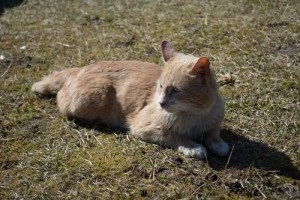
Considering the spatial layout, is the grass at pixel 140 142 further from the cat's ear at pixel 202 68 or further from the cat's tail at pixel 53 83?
the cat's ear at pixel 202 68

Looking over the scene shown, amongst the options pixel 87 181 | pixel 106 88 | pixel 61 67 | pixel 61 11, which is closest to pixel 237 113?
pixel 106 88

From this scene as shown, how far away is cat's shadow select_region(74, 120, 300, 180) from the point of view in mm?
4512

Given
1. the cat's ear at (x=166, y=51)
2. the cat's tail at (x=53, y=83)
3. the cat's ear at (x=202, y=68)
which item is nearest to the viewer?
the cat's ear at (x=202, y=68)

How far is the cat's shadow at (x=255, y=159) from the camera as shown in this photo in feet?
14.8

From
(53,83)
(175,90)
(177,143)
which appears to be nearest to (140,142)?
(177,143)

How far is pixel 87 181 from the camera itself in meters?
4.64

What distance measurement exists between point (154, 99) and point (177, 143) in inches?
25.6

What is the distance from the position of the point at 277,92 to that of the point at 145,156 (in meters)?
2.07

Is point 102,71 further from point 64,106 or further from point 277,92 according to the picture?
point 277,92

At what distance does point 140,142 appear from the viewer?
16.9ft

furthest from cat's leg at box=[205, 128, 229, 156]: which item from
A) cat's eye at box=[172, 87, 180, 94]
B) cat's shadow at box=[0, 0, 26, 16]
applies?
cat's shadow at box=[0, 0, 26, 16]

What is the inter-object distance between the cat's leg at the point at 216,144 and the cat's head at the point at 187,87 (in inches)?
13.8

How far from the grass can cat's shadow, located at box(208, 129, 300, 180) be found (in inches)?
0.4

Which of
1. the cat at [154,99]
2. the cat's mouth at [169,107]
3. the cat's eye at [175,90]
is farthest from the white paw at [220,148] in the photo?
the cat's eye at [175,90]
